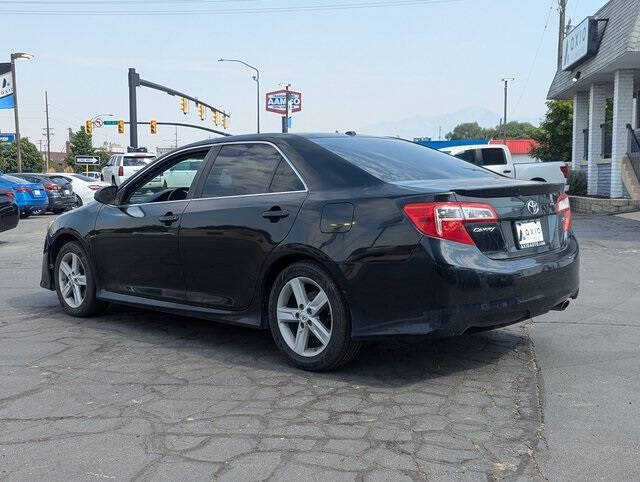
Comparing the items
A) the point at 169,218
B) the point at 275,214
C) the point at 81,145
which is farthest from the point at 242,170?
the point at 81,145

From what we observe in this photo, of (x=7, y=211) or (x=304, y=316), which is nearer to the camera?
(x=304, y=316)

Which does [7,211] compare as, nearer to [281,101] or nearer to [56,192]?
[56,192]

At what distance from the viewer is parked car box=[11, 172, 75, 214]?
77.7 ft

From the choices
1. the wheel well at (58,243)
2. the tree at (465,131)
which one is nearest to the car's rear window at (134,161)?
the wheel well at (58,243)

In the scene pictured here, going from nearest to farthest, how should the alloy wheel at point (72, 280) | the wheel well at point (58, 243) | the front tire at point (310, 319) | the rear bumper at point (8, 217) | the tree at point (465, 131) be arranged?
1. the front tire at point (310, 319)
2. the alloy wheel at point (72, 280)
3. the wheel well at point (58, 243)
4. the rear bumper at point (8, 217)
5. the tree at point (465, 131)

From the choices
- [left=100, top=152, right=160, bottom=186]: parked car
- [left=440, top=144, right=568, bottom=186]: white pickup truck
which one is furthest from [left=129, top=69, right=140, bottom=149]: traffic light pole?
[left=440, top=144, right=568, bottom=186]: white pickup truck

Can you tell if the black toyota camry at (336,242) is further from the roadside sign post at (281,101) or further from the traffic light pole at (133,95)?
the roadside sign post at (281,101)

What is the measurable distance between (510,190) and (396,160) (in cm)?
95

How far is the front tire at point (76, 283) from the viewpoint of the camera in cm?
679

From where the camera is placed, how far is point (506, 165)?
21.8 meters

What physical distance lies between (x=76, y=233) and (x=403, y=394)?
12.2ft

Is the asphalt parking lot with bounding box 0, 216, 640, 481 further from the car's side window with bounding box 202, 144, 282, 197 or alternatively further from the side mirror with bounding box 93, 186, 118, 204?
the car's side window with bounding box 202, 144, 282, 197

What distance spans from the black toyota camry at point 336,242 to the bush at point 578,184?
1915 cm

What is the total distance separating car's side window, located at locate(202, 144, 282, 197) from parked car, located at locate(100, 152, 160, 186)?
23748mm
